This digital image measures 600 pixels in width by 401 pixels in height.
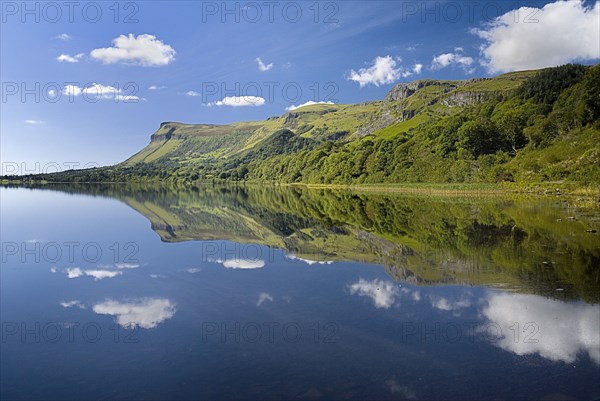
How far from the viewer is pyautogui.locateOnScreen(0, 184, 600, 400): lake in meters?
8.88

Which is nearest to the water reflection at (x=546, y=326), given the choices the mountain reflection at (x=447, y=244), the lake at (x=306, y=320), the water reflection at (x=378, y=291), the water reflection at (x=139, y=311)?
the lake at (x=306, y=320)

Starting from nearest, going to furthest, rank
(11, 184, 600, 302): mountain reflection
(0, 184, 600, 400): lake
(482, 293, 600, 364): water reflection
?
(0, 184, 600, 400): lake, (482, 293, 600, 364): water reflection, (11, 184, 600, 302): mountain reflection

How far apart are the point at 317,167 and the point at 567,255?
564 ft

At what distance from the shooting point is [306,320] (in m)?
13.0

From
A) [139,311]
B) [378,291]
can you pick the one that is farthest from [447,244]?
[139,311]

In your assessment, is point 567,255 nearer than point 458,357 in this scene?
No

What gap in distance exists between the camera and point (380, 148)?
15550 cm

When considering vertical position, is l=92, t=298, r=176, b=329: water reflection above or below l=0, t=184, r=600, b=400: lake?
below

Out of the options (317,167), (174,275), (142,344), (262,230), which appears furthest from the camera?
(317,167)

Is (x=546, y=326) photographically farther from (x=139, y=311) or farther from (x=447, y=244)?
(x=447, y=244)

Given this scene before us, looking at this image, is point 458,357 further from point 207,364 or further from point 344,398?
point 207,364

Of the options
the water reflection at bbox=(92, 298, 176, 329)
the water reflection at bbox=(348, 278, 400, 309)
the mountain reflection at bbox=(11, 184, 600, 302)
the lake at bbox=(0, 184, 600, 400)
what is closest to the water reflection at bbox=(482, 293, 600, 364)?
the lake at bbox=(0, 184, 600, 400)

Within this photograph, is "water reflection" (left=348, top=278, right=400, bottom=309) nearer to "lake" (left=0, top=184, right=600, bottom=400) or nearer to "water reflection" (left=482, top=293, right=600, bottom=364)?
"lake" (left=0, top=184, right=600, bottom=400)

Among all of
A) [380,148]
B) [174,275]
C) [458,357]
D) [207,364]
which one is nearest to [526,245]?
[458,357]
